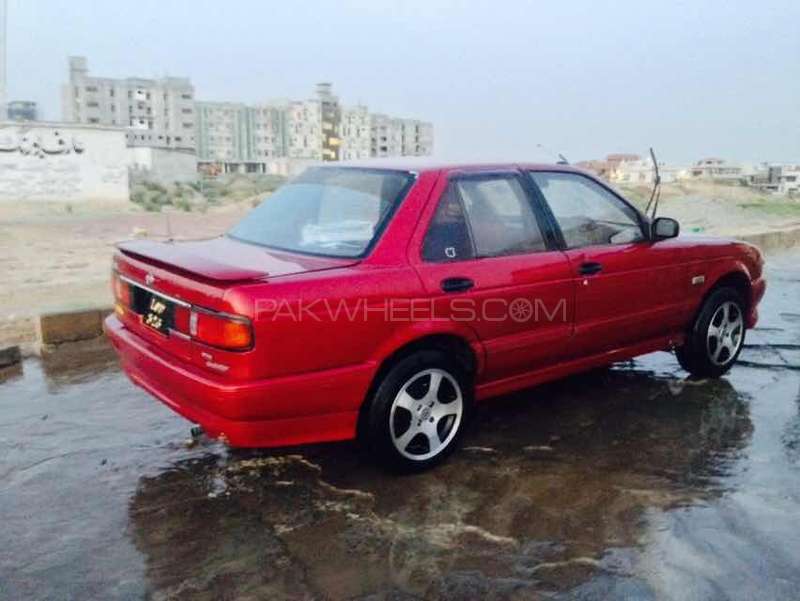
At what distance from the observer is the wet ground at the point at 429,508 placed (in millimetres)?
2688

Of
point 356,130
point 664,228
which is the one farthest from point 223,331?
point 356,130

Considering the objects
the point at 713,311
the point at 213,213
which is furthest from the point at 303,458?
the point at 213,213

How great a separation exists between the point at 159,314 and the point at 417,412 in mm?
1348

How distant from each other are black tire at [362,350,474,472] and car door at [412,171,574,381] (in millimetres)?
229

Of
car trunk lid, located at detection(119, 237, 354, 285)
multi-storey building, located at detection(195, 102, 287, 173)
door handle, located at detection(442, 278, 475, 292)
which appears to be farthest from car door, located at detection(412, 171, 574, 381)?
multi-storey building, located at detection(195, 102, 287, 173)

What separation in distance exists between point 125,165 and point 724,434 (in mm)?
37719

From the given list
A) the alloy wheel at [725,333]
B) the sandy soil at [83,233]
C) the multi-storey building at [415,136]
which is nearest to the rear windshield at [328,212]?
the alloy wheel at [725,333]

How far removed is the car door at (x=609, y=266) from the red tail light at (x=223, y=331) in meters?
1.98

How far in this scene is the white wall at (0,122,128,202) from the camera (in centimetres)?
3362

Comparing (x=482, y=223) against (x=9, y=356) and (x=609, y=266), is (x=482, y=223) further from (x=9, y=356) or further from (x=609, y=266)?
(x=9, y=356)

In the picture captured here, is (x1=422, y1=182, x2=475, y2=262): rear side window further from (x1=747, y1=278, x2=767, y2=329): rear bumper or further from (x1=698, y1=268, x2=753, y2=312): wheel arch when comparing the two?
(x1=747, y1=278, x2=767, y2=329): rear bumper

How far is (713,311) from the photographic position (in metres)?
4.93

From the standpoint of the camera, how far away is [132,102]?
100m

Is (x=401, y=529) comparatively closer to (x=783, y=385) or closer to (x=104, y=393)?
(x=104, y=393)
